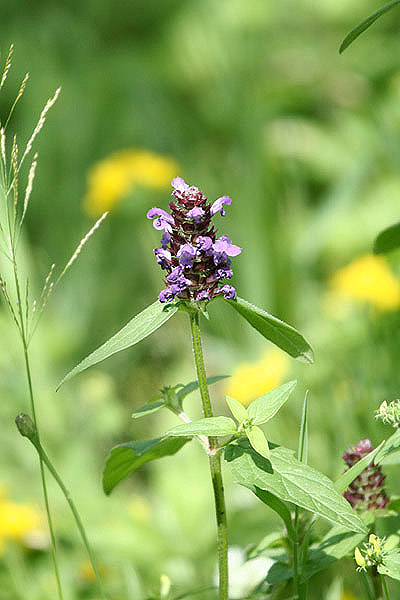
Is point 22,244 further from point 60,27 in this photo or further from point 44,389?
point 60,27

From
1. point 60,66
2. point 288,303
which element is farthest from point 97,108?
point 288,303

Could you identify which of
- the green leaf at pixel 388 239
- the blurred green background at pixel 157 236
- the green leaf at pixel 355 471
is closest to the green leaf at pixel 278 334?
the green leaf at pixel 355 471

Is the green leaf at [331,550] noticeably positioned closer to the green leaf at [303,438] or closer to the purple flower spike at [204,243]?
the green leaf at [303,438]

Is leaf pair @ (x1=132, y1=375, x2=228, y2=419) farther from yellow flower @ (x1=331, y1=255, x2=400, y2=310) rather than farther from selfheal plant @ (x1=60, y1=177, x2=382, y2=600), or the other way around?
yellow flower @ (x1=331, y1=255, x2=400, y2=310)

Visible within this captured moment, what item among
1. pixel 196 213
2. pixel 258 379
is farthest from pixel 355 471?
pixel 258 379

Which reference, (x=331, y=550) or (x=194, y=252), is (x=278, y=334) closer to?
(x=194, y=252)

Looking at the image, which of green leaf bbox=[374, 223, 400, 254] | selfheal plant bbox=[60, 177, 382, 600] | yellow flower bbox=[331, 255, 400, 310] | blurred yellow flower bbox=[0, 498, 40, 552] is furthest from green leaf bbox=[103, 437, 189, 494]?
yellow flower bbox=[331, 255, 400, 310]
